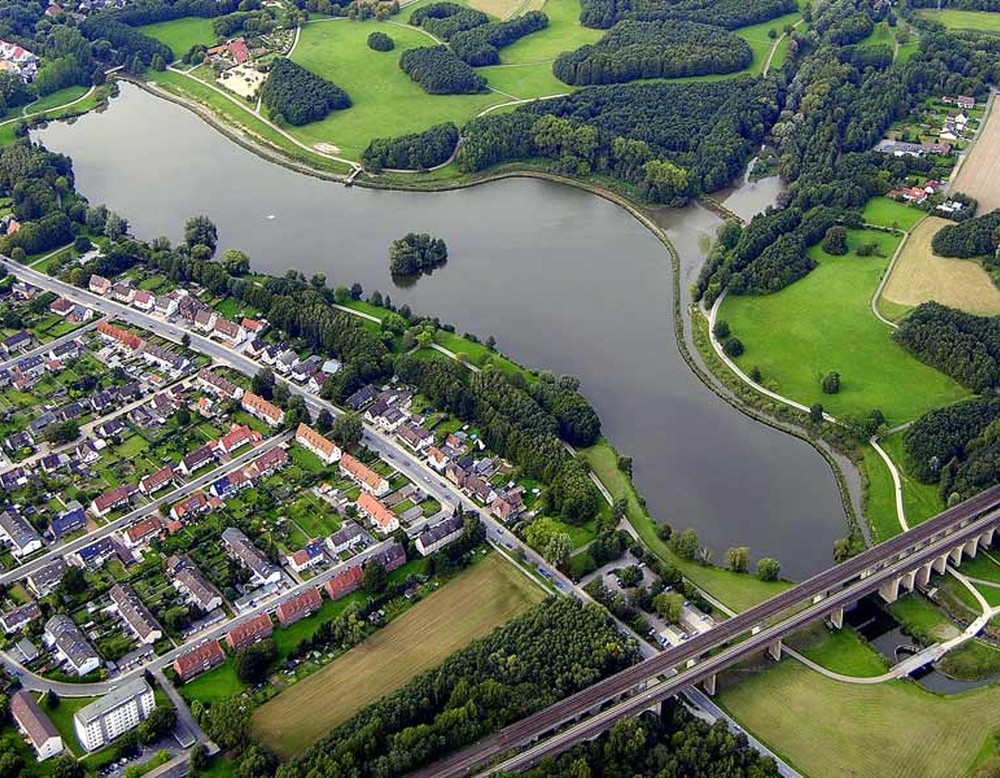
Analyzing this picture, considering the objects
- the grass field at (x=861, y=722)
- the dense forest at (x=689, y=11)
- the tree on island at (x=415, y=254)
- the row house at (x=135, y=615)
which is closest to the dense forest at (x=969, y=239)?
the tree on island at (x=415, y=254)

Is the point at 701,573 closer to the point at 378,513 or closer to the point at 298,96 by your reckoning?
the point at 378,513

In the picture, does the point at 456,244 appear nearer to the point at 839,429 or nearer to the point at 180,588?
the point at 839,429

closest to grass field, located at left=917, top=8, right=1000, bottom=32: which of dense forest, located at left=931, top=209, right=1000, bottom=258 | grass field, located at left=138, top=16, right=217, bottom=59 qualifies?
dense forest, located at left=931, top=209, right=1000, bottom=258

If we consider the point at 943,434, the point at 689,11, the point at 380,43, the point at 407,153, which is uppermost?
the point at 689,11

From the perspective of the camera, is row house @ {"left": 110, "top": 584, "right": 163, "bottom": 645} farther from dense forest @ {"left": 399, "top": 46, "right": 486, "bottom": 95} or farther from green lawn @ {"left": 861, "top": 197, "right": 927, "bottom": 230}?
dense forest @ {"left": 399, "top": 46, "right": 486, "bottom": 95}

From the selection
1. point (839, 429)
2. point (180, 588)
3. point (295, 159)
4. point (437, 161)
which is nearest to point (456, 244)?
point (437, 161)

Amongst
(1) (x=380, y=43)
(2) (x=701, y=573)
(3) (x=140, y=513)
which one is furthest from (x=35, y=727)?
(1) (x=380, y=43)
